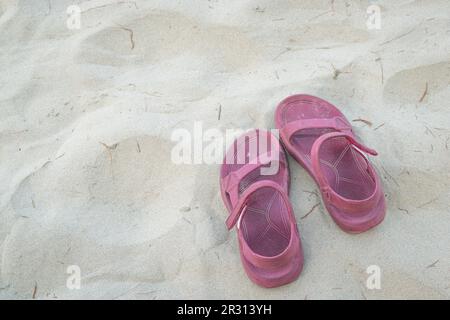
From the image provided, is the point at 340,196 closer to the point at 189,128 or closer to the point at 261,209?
the point at 261,209

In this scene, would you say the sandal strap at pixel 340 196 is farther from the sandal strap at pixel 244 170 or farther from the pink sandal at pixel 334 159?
the sandal strap at pixel 244 170

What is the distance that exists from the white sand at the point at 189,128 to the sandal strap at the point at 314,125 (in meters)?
0.08

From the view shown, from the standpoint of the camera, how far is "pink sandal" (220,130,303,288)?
1285mm

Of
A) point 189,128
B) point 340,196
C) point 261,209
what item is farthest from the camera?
point 189,128

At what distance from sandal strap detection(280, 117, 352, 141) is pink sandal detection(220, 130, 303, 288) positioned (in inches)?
2.0

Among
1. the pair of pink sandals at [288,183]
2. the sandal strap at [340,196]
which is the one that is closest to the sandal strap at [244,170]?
the pair of pink sandals at [288,183]

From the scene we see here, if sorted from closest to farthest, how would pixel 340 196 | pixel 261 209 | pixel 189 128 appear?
pixel 340 196, pixel 261 209, pixel 189 128

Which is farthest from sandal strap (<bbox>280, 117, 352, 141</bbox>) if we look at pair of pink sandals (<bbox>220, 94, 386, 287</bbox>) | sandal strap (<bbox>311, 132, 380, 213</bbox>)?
sandal strap (<bbox>311, 132, 380, 213</bbox>)

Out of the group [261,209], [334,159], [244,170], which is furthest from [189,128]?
[334,159]

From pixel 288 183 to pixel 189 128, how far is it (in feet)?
1.34

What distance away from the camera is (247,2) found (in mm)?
1937

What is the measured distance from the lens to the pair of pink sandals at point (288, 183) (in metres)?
1.30

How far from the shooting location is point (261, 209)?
1.48 meters
